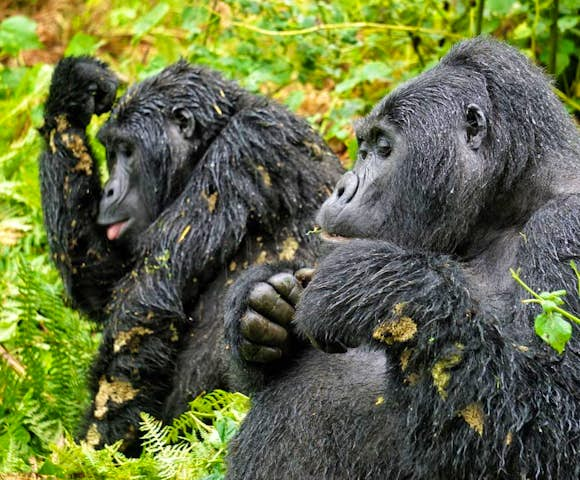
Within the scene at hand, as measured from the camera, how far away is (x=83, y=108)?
6.51 m

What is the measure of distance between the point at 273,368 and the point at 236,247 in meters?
1.76

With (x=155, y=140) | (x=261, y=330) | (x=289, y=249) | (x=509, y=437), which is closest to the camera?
(x=509, y=437)

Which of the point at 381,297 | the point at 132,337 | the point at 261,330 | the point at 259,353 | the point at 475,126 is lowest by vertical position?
the point at 132,337

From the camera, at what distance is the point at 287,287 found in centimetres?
396

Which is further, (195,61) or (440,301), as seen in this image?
(195,61)

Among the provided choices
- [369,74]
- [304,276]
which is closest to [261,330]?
[304,276]

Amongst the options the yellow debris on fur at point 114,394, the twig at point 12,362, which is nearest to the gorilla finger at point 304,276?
the yellow debris on fur at point 114,394

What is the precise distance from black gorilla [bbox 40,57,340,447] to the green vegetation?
0.33 metres

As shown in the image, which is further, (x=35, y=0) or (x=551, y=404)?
(x=35, y=0)

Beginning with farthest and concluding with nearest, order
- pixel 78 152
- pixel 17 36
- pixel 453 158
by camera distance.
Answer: pixel 17 36 < pixel 78 152 < pixel 453 158

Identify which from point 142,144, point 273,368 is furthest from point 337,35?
point 273,368

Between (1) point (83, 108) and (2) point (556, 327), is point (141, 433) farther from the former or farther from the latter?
(2) point (556, 327)

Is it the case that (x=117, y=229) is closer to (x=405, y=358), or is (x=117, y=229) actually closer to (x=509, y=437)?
(x=405, y=358)

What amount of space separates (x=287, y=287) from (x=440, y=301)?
2.84ft
